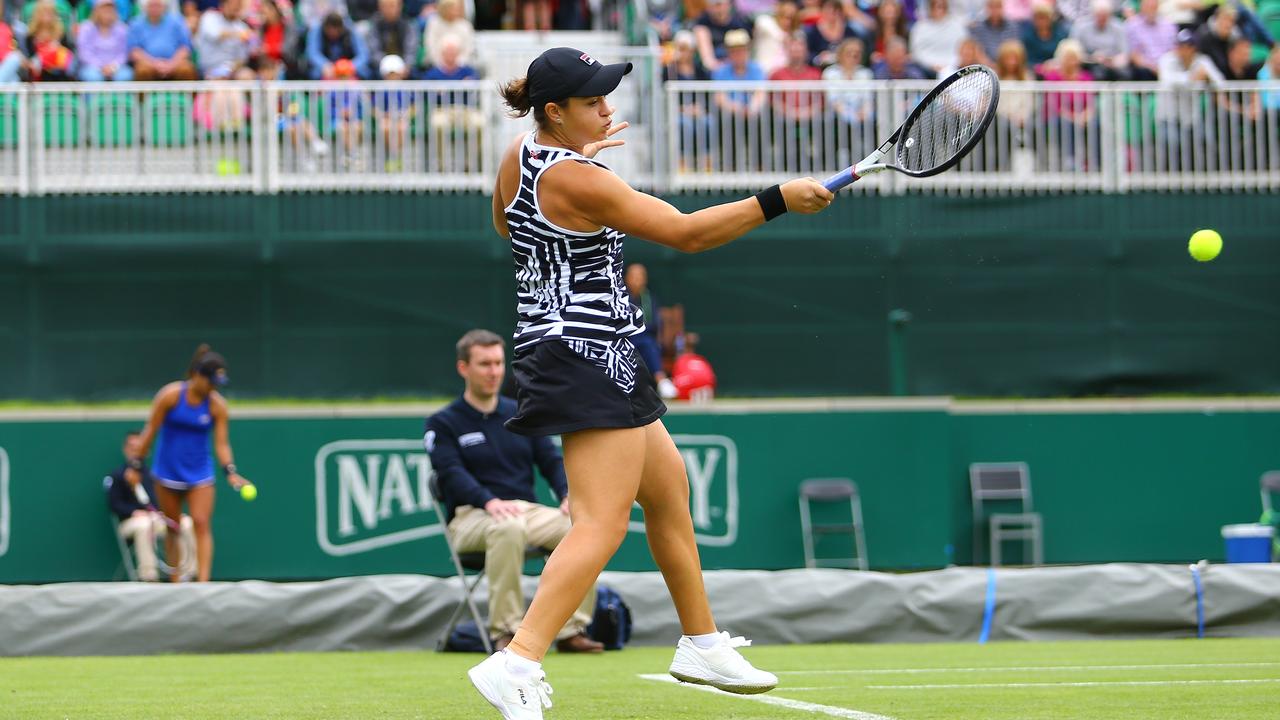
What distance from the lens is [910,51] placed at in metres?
17.0

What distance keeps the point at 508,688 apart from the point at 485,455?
14.5 ft

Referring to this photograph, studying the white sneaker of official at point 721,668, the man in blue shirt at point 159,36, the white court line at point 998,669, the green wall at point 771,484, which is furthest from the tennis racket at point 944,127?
the man in blue shirt at point 159,36

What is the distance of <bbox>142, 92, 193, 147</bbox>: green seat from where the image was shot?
14.7m

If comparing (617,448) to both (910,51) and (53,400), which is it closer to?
(53,400)

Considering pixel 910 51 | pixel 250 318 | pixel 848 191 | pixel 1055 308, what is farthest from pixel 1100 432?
pixel 250 318

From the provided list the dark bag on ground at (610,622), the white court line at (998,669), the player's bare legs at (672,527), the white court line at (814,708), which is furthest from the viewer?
the dark bag on ground at (610,622)

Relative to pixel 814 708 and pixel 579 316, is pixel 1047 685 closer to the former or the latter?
pixel 814 708

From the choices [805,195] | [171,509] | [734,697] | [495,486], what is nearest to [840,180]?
[805,195]

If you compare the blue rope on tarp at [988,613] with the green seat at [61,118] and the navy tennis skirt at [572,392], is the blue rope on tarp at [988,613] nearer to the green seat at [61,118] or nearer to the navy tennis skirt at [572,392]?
the navy tennis skirt at [572,392]

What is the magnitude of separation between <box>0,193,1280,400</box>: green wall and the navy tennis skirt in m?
9.96

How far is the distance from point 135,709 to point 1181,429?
10149 millimetres

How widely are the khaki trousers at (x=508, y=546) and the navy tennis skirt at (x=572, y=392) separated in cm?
362

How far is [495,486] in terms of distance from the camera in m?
9.05

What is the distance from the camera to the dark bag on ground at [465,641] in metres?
8.86
